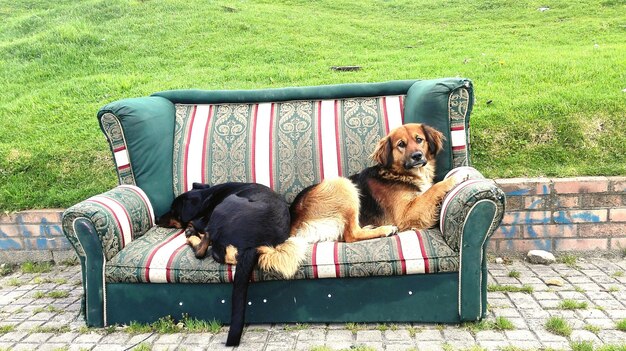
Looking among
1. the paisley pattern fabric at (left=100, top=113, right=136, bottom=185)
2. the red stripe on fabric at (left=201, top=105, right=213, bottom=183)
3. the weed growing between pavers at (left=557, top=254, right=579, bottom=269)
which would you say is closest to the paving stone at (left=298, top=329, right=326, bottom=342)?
the red stripe on fabric at (left=201, top=105, right=213, bottom=183)

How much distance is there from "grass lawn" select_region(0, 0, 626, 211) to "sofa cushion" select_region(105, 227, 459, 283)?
1.87m

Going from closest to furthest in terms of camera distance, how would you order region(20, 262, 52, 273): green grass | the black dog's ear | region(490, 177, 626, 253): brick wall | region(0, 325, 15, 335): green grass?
region(0, 325, 15, 335): green grass
the black dog's ear
region(490, 177, 626, 253): brick wall
region(20, 262, 52, 273): green grass

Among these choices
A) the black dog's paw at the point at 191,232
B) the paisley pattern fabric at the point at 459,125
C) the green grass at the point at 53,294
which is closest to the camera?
the black dog's paw at the point at 191,232

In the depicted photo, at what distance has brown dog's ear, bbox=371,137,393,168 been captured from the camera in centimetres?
398

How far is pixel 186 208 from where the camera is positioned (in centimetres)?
404

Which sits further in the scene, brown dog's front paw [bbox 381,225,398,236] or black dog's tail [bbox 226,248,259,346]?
brown dog's front paw [bbox 381,225,398,236]

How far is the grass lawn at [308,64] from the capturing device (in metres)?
5.20

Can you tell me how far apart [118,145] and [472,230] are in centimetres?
292

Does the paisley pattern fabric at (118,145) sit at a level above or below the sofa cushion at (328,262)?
above

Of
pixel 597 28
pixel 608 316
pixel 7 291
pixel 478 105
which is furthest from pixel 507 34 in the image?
pixel 7 291

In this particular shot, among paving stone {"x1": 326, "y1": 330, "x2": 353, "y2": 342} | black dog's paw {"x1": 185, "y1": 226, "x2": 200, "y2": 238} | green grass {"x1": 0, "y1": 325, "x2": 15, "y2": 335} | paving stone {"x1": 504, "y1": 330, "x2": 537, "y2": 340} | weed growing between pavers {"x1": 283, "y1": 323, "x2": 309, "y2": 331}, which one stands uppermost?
black dog's paw {"x1": 185, "y1": 226, "x2": 200, "y2": 238}

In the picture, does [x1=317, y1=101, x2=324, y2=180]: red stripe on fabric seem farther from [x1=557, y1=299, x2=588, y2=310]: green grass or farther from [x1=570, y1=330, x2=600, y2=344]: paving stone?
[x1=570, y1=330, x2=600, y2=344]: paving stone

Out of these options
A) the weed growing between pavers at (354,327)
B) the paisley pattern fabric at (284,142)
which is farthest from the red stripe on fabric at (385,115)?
the weed growing between pavers at (354,327)

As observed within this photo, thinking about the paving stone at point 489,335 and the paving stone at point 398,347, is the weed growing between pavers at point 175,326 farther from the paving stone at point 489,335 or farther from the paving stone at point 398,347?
the paving stone at point 489,335
